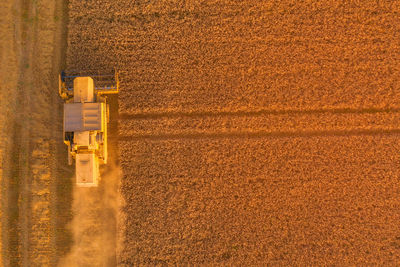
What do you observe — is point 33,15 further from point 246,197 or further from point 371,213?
point 371,213

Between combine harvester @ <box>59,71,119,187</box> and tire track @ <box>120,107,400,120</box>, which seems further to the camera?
tire track @ <box>120,107,400,120</box>

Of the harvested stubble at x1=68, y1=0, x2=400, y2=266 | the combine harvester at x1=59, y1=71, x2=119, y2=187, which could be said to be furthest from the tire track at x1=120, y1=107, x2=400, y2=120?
the combine harvester at x1=59, y1=71, x2=119, y2=187

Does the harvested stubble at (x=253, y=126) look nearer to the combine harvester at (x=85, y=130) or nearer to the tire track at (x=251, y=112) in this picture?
the tire track at (x=251, y=112)

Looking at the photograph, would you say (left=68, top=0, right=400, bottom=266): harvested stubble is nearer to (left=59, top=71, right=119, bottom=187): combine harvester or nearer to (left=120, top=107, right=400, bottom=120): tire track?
(left=120, top=107, right=400, bottom=120): tire track

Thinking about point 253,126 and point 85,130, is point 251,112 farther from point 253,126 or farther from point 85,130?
point 85,130

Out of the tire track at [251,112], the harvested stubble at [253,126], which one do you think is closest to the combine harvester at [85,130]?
the harvested stubble at [253,126]

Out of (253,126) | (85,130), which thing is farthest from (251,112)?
(85,130)

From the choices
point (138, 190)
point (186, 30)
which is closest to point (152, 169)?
point (138, 190)
